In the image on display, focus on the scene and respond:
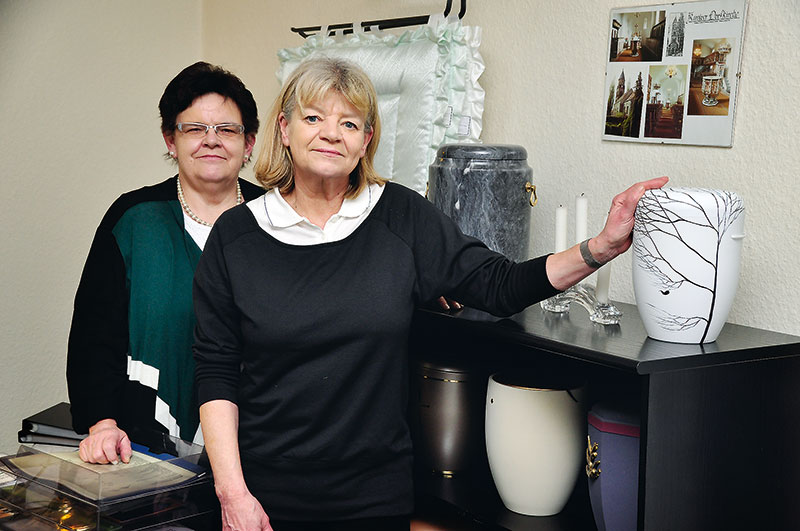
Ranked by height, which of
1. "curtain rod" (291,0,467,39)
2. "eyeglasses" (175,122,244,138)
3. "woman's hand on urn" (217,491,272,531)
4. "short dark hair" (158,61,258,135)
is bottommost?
"woman's hand on urn" (217,491,272,531)

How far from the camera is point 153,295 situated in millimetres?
1668

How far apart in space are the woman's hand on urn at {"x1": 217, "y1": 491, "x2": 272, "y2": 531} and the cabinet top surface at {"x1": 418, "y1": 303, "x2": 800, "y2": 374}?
0.43m

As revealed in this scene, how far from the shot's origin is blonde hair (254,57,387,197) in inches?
54.8

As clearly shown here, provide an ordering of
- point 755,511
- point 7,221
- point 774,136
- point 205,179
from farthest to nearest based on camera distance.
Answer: point 7,221
point 205,179
point 774,136
point 755,511

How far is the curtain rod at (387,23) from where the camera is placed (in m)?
1.89

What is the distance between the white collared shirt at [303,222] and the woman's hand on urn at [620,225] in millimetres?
390

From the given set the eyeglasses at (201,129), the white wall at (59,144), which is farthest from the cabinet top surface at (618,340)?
the white wall at (59,144)

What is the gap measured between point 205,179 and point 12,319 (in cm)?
121

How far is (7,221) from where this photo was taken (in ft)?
8.34

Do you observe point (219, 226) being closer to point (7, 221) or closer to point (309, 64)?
point (309, 64)

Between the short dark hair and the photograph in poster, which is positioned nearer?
the photograph in poster

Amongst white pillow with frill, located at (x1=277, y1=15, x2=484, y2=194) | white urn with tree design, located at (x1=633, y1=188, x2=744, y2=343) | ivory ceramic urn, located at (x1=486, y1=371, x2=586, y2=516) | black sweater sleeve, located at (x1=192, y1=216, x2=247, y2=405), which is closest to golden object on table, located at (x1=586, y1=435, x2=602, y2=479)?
ivory ceramic urn, located at (x1=486, y1=371, x2=586, y2=516)

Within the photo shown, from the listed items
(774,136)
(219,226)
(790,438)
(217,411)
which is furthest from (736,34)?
(217,411)

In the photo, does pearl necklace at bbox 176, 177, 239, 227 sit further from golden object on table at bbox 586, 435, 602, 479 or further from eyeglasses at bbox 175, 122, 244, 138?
golden object on table at bbox 586, 435, 602, 479
